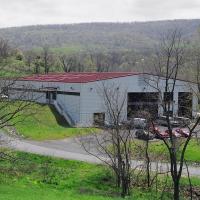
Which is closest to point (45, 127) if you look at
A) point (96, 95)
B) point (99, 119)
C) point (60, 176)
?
point (99, 119)

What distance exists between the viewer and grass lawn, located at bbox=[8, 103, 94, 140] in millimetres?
50316

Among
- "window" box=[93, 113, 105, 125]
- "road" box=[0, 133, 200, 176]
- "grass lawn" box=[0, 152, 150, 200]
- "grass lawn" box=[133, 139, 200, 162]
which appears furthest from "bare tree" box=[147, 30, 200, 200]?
"window" box=[93, 113, 105, 125]

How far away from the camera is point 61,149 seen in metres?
44.2

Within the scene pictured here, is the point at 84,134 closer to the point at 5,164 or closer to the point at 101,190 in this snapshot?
the point at 5,164

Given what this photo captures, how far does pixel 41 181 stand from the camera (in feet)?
105

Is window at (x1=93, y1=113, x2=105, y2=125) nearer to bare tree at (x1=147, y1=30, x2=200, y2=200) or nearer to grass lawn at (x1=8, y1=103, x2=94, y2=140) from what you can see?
grass lawn at (x1=8, y1=103, x2=94, y2=140)

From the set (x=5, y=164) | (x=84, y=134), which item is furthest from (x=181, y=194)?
(x=84, y=134)

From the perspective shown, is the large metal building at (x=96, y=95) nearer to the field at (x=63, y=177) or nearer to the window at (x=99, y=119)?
the window at (x=99, y=119)

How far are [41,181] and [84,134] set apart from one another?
19.1 m

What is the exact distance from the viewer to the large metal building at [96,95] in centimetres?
6194

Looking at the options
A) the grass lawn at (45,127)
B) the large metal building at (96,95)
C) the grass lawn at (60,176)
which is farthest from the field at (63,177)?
the large metal building at (96,95)

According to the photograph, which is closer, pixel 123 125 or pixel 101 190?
pixel 101 190

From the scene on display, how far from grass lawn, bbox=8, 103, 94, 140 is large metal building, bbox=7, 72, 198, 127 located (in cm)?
211

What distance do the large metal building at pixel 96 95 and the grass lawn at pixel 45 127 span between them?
2.11 metres
